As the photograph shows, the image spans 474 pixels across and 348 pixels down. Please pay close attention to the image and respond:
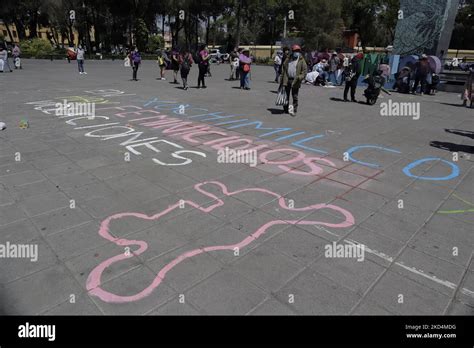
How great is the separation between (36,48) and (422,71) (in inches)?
1280

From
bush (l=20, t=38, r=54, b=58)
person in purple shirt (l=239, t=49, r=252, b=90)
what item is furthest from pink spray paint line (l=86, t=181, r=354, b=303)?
bush (l=20, t=38, r=54, b=58)

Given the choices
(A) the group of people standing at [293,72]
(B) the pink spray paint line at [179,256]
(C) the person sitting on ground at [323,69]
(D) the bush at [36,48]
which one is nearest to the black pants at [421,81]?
(C) the person sitting on ground at [323,69]

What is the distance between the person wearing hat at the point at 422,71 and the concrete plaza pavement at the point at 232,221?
27.2 feet

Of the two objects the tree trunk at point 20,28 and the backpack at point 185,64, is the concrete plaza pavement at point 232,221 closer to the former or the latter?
the backpack at point 185,64

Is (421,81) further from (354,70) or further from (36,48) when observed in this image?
(36,48)

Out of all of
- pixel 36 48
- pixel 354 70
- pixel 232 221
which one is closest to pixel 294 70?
pixel 354 70

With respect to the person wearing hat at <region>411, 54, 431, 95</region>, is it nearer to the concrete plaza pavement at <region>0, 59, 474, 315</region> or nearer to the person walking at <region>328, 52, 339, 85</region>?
the person walking at <region>328, 52, 339, 85</region>

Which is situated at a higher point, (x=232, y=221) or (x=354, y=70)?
(x=354, y=70)

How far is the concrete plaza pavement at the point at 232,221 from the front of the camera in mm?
2547

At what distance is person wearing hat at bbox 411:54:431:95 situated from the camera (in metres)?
14.0

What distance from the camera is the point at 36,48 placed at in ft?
102

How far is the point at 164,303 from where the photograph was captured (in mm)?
2453
